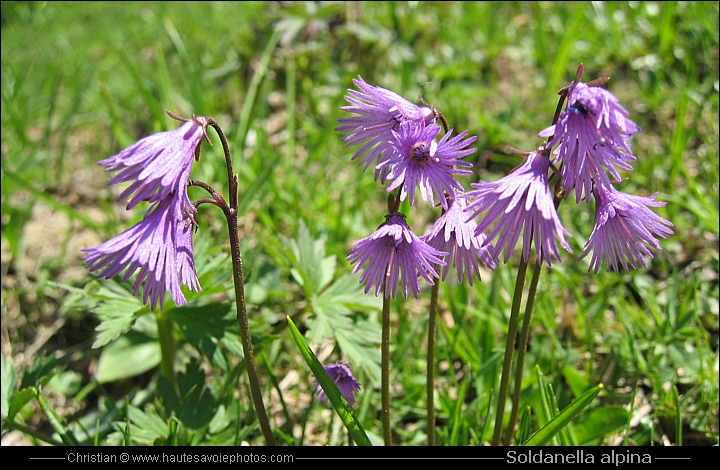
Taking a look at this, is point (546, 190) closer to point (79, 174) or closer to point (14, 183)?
point (14, 183)

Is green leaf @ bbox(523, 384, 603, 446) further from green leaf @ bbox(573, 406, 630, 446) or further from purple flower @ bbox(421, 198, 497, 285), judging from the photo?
green leaf @ bbox(573, 406, 630, 446)

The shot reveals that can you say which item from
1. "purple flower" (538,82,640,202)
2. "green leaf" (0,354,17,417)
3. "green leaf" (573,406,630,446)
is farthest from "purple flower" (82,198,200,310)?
"green leaf" (573,406,630,446)

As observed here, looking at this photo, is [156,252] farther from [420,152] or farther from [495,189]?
[495,189]

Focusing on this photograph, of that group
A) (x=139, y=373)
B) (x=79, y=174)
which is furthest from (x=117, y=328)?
(x=79, y=174)

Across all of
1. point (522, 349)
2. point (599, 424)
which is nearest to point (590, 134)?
point (522, 349)

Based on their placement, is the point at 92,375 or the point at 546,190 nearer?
the point at 546,190
